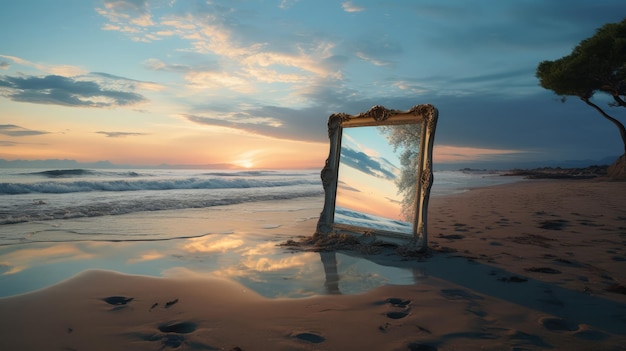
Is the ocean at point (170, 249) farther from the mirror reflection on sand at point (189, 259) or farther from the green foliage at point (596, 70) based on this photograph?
the green foliage at point (596, 70)

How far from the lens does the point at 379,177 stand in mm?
5715

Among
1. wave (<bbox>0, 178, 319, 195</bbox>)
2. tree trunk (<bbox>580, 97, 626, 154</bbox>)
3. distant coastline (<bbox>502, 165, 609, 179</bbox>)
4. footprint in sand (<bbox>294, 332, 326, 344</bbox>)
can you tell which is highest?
tree trunk (<bbox>580, 97, 626, 154</bbox>)

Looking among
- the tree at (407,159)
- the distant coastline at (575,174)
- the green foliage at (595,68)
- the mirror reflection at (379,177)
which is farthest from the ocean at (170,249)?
the distant coastline at (575,174)

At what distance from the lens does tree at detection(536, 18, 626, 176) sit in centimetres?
2000

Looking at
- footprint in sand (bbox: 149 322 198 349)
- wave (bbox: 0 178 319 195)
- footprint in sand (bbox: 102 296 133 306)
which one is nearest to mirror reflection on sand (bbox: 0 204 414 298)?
footprint in sand (bbox: 102 296 133 306)

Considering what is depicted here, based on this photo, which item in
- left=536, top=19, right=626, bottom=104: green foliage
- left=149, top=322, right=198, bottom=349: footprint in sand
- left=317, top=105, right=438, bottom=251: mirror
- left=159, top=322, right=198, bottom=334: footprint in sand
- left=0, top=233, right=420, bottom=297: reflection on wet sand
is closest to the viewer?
left=149, top=322, right=198, bottom=349: footprint in sand

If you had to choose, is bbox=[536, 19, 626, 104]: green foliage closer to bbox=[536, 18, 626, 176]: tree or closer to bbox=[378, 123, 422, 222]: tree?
bbox=[536, 18, 626, 176]: tree

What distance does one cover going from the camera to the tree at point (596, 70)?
65.6 ft

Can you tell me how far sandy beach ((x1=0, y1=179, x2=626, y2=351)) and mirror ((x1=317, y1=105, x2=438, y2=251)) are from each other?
0.81 meters

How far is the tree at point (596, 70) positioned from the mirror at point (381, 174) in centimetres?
2183

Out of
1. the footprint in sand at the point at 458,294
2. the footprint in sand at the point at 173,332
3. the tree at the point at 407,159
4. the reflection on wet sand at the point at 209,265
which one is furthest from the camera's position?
the tree at the point at 407,159

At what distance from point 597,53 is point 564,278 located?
2365 cm

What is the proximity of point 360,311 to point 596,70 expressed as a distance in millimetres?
25654

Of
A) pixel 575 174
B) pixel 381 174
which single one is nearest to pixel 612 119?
pixel 575 174
